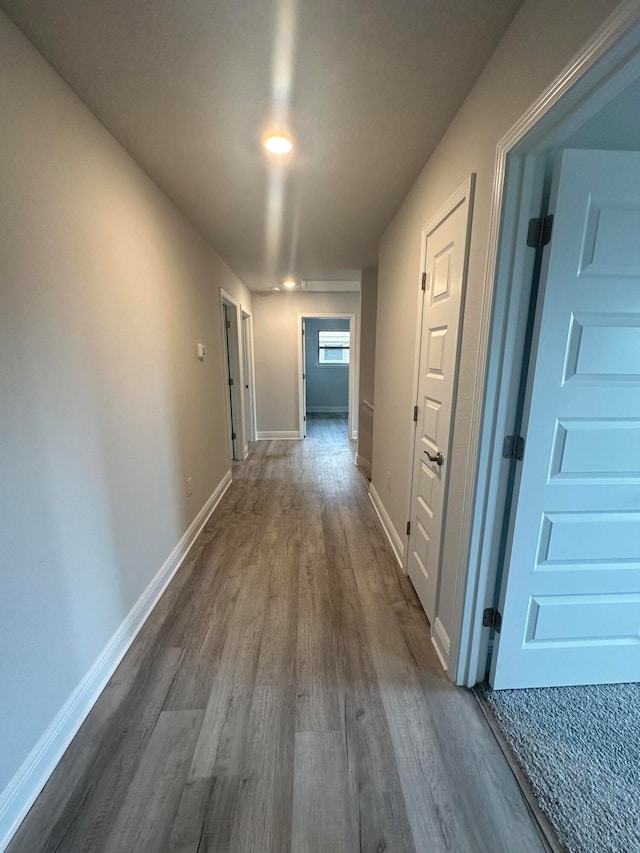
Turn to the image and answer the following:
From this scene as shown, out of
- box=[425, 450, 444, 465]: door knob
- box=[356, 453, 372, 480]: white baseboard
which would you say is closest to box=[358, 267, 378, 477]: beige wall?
box=[356, 453, 372, 480]: white baseboard

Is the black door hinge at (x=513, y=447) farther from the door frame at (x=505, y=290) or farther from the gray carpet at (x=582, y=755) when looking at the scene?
the gray carpet at (x=582, y=755)

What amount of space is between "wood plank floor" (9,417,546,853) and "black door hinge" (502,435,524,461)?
1042mm

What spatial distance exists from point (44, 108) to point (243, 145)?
0.80 metres

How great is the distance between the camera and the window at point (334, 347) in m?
7.91

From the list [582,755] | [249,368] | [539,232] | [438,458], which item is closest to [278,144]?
[539,232]

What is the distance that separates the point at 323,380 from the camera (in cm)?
823

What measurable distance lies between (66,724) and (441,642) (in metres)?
1.54

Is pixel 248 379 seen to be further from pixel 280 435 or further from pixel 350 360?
pixel 350 360

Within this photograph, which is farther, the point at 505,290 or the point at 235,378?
the point at 235,378

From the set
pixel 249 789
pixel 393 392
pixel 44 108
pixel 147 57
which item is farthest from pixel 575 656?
pixel 44 108

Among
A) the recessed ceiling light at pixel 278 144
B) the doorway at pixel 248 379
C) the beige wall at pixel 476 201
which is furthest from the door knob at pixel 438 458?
the doorway at pixel 248 379

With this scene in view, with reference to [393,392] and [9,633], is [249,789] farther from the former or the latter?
[393,392]

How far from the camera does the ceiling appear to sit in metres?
1.01

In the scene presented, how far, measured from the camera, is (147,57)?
1165 mm
